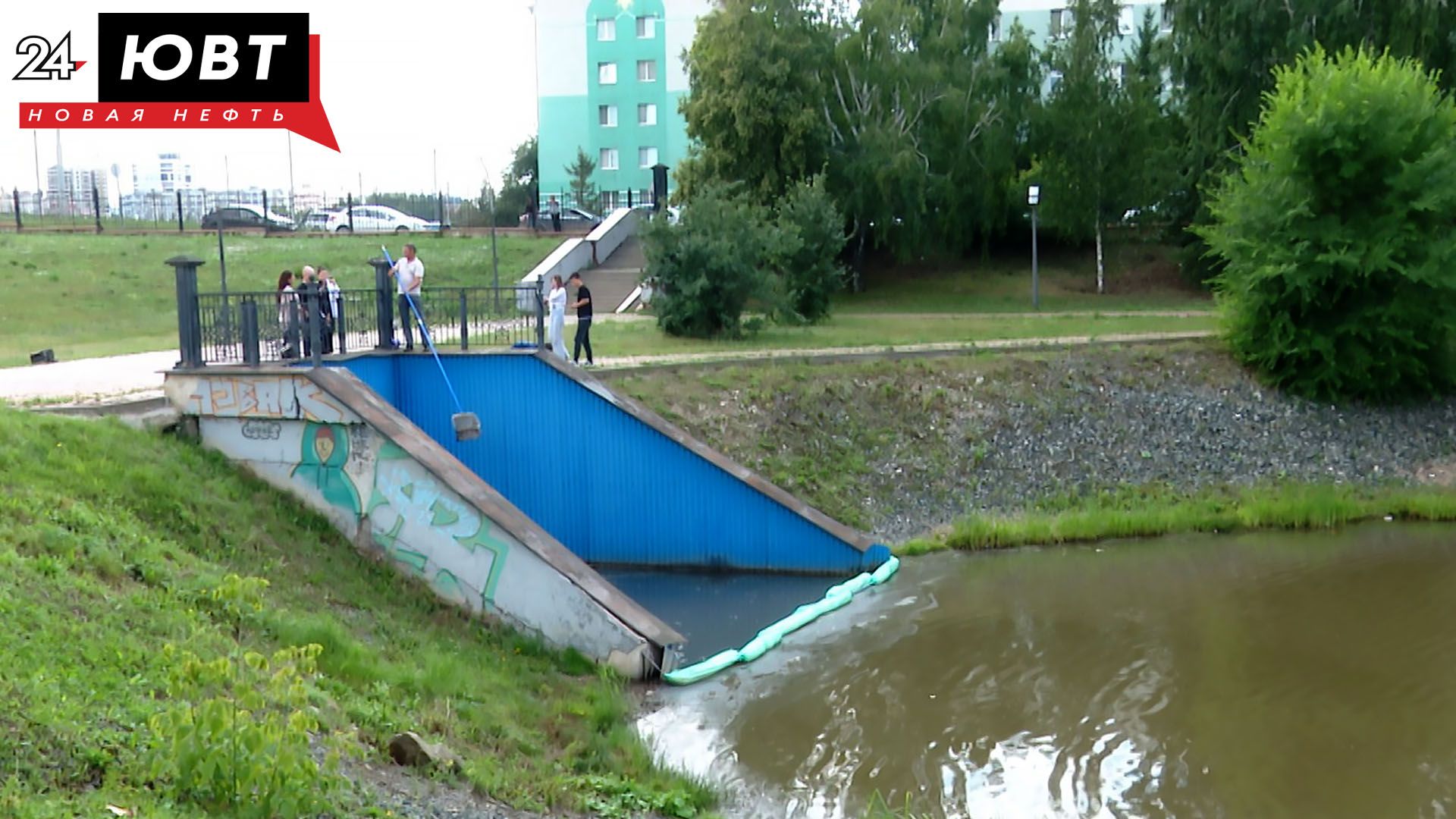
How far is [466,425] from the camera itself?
58.2 ft

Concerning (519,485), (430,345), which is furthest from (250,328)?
(519,485)

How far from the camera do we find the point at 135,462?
14750 millimetres

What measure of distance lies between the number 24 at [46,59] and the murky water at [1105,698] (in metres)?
19.8

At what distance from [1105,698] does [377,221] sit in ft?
128

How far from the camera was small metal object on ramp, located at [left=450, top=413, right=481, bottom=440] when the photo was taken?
1772 cm

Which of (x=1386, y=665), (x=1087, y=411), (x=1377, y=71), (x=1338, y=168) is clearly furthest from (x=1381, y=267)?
(x=1386, y=665)

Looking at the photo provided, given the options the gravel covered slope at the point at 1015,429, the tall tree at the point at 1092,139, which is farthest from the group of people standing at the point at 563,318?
the tall tree at the point at 1092,139

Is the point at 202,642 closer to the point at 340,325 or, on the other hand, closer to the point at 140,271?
the point at 340,325

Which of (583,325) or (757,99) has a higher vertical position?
(757,99)

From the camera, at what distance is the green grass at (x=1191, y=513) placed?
69.1 feet

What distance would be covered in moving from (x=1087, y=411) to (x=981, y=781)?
13632 mm

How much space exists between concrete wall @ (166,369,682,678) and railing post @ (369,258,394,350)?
2.84 meters

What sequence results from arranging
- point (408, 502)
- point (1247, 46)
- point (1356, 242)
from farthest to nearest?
point (1247, 46) < point (1356, 242) < point (408, 502)

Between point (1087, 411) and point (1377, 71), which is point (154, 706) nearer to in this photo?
point (1087, 411)
